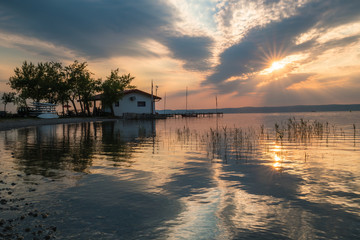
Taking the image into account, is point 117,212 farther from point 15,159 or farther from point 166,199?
point 15,159

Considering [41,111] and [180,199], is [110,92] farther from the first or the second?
[180,199]

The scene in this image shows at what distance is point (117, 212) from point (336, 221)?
15.0 ft

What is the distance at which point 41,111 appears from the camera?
5334 cm

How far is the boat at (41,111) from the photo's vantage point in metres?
51.6

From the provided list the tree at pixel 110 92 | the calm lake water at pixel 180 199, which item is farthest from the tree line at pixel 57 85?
the calm lake water at pixel 180 199

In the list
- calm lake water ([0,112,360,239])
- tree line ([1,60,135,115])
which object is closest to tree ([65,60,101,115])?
tree line ([1,60,135,115])

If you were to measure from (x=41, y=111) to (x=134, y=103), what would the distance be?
21.2 meters

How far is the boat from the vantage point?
51581 millimetres

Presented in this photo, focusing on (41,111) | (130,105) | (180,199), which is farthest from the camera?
(130,105)

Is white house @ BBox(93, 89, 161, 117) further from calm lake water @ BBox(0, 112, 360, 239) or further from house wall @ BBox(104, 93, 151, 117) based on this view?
calm lake water @ BBox(0, 112, 360, 239)

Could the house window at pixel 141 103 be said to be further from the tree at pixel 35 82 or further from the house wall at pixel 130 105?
the tree at pixel 35 82

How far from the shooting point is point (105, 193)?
6.71m

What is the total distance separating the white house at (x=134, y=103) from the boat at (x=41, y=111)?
12.2 metres

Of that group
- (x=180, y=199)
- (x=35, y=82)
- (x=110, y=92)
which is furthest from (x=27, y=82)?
(x=180, y=199)
